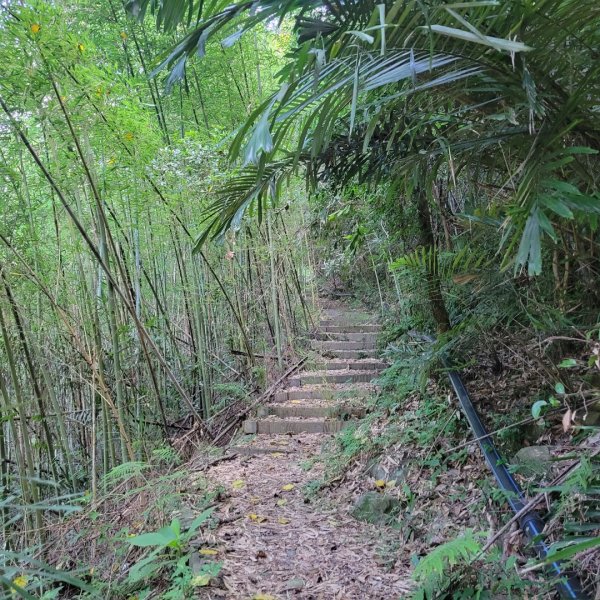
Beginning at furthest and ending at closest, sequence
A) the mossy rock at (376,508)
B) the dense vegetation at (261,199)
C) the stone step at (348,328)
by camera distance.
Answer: the stone step at (348,328) < the mossy rock at (376,508) < the dense vegetation at (261,199)

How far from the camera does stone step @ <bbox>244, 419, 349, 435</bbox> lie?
3.82m

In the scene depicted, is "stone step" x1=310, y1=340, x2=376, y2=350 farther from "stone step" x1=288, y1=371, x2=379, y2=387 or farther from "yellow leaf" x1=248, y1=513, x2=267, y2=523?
"yellow leaf" x1=248, y1=513, x2=267, y2=523

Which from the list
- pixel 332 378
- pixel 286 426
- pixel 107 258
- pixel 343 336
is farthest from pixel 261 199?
pixel 343 336

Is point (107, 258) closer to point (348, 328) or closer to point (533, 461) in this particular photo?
point (533, 461)

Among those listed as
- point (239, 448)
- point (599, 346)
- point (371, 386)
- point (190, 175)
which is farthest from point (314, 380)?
point (599, 346)

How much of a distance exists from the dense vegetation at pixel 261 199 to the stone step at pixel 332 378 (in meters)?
0.35

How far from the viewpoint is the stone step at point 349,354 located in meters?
5.25

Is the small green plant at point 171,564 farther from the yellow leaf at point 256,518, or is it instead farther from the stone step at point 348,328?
the stone step at point 348,328

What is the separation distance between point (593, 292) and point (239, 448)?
2.66 meters

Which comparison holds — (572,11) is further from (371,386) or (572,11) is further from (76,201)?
(371,386)

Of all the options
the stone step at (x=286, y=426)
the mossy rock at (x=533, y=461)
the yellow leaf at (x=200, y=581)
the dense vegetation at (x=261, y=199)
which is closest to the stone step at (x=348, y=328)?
the dense vegetation at (x=261, y=199)

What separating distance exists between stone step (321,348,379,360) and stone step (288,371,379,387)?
57 centimetres

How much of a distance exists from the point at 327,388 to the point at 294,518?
6.22 feet

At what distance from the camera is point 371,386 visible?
4129 mm
